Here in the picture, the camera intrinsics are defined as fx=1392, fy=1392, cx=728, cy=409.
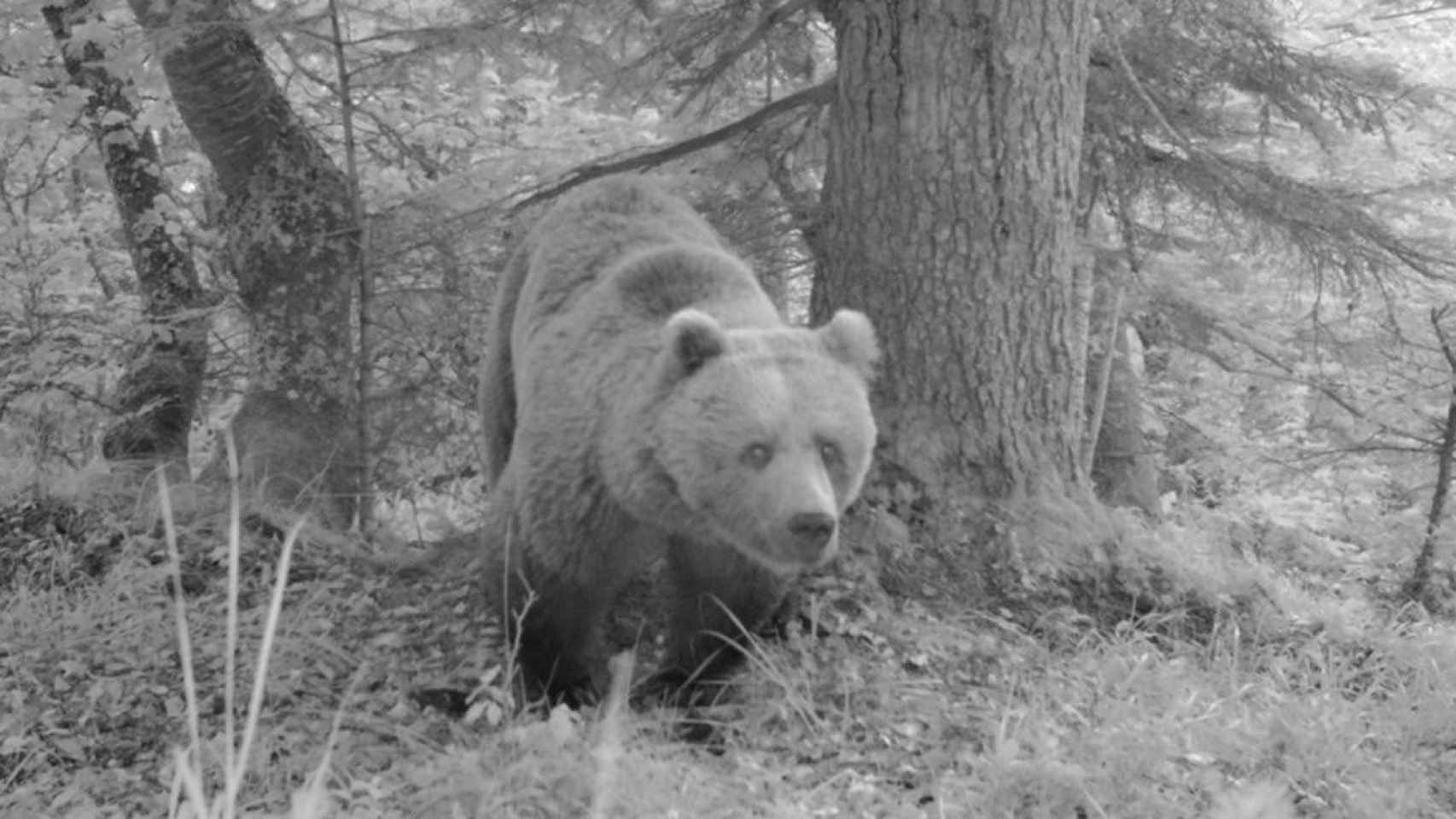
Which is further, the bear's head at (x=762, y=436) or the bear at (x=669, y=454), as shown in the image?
the bear at (x=669, y=454)

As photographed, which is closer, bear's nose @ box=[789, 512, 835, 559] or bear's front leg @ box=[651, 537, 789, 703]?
bear's nose @ box=[789, 512, 835, 559]

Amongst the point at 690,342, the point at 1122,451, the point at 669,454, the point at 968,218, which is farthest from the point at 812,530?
the point at 1122,451

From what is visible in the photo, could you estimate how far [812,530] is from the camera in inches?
165

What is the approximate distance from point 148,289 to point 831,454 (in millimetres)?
6375

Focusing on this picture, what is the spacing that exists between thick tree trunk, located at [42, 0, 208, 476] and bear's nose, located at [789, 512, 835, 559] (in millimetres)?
5532

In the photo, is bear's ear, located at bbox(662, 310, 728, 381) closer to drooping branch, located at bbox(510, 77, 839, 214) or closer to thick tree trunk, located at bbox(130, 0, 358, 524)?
drooping branch, located at bbox(510, 77, 839, 214)

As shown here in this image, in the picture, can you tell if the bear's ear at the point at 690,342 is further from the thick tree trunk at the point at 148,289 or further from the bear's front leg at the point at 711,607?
the thick tree trunk at the point at 148,289

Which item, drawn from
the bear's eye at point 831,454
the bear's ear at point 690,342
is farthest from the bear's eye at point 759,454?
the bear's ear at point 690,342

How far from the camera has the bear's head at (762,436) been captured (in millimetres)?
4285

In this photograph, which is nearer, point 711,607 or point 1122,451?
point 711,607

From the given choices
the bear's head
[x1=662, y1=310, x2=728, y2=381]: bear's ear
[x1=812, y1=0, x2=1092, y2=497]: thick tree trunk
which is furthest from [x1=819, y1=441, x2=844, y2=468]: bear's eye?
[x1=812, y1=0, x2=1092, y2=497]: thick tree trunk

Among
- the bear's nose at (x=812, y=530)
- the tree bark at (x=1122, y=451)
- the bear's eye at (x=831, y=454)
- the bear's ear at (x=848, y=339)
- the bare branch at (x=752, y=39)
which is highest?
the bare branch at (x=752, y=39)

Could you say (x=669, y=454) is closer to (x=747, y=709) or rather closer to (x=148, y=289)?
(x=747, y=709)

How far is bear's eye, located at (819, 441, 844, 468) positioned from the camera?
446cm
